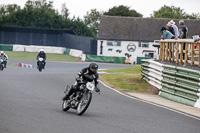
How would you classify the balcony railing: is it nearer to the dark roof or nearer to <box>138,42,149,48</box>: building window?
<box>138,42,149,48</box>: building window

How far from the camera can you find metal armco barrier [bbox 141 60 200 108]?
17.2m

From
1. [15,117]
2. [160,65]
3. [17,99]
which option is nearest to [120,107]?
[17,99]

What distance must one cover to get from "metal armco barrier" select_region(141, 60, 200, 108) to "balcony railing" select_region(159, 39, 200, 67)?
622mm

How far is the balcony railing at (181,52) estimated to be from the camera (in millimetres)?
19219

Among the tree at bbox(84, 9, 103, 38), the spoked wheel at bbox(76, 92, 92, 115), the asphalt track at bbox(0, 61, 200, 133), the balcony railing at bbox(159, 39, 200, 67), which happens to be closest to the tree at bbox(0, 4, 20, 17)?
the tree at bbox(84, 9, 103, 38)

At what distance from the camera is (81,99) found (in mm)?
13023

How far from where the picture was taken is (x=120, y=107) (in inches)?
605

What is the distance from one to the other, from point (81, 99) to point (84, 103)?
0.16m

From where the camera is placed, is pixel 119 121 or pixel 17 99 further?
pixel 17 99

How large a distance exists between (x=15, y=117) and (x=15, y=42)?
242ft

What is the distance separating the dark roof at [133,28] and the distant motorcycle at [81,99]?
70418 millimetres

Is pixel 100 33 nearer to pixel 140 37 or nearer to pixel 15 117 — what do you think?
pixel 140 37

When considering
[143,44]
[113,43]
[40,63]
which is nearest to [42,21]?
[113,43]

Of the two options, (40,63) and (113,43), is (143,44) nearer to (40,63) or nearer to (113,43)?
(113,43)
